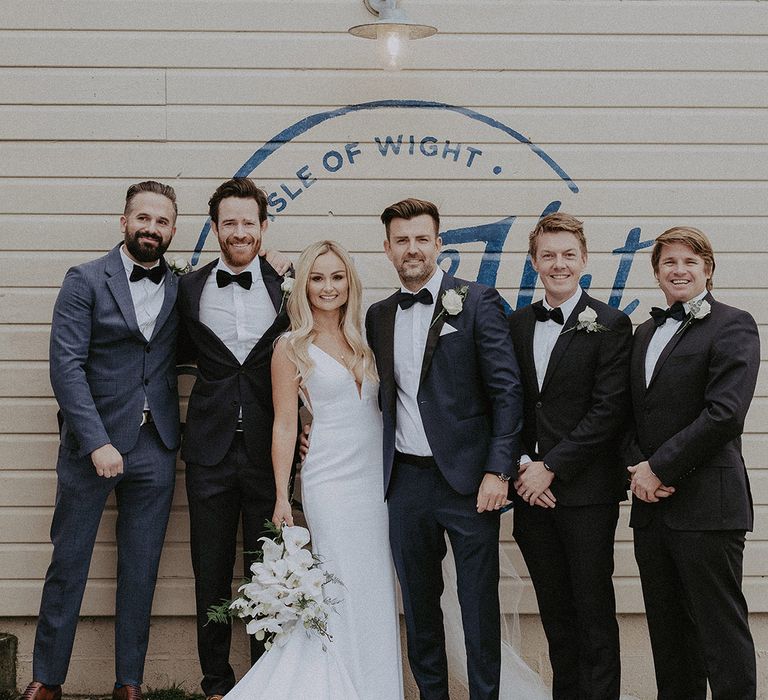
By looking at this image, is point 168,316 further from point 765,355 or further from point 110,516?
point 765,355

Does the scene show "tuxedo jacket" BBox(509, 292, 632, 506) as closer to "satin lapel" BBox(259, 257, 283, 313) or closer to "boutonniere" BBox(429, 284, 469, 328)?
"boutonniere" BBox(429, 284, 469, 328)

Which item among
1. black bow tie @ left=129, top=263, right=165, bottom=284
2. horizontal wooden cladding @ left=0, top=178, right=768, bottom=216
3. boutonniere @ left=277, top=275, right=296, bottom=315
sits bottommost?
boutonniere @ left=277, top=275, right=296, bottom=315

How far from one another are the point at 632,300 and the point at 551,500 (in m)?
1.37

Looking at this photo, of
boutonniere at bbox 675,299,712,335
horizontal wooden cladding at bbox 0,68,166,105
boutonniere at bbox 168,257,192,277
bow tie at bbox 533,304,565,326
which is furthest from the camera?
horizontal wooden cladding at bbox 0,68,166,105

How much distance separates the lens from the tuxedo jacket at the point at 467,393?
386 cm

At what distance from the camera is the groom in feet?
12.7

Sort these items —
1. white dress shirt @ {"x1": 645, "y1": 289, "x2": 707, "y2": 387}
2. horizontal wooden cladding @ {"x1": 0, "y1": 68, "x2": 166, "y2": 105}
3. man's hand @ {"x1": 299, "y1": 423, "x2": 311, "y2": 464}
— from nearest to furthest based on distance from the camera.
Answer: white dress shirt @ {"x1": 645, "y1": 289, "x2": 707, "y2": 387} < man's hand @ {"x1": 299, "y1": 423, "x2": 311, "y2": 464} < horizontal wooden cladding @ {"x1": 0, "y1": 68, "x2": 166, "y2": 105}

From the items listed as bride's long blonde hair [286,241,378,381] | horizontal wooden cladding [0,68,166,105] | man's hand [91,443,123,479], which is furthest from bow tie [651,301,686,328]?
horizontal wooden cladding [0,68,166,105]

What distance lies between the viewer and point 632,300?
189 inches

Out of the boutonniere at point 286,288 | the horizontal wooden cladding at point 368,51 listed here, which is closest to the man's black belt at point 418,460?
the boutonniere at point 286,288

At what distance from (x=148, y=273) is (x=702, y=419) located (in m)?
2.40

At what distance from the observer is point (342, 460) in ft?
13.3

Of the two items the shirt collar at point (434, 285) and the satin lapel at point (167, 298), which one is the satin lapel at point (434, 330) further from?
the satin lapel at point (167, 298)

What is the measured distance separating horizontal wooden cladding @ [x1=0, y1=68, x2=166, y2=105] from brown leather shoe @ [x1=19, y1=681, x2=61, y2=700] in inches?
106
